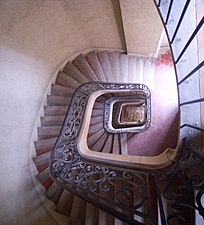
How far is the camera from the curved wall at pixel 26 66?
3.01m

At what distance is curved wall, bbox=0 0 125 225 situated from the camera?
3006 mm

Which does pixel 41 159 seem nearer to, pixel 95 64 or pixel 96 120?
pixel 96 120

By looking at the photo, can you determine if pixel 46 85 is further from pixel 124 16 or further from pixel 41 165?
pixel 124 16

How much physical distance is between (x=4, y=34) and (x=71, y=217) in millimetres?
3018

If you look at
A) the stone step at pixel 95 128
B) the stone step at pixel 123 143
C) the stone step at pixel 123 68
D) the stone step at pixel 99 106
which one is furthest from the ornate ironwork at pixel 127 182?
the stone step at pixel 99 106

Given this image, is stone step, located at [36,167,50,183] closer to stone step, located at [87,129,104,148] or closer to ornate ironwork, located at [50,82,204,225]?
ornate ironwork, located at [50,82,204,225]

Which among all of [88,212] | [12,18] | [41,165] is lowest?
[88,212]

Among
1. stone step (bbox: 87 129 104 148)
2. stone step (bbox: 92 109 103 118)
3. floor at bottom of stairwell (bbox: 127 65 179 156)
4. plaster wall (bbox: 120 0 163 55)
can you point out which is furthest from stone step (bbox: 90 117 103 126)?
plaster wall (bbox: 120 0 163 55)

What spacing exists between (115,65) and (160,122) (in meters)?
2.02

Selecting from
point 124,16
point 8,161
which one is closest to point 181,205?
point 8,161

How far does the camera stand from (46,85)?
4469 mm

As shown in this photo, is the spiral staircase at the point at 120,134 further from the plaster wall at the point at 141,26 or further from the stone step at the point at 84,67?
the plaster wall at the point at 141,26

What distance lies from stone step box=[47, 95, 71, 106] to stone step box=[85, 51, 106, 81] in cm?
110

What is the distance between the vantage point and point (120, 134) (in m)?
5.57
